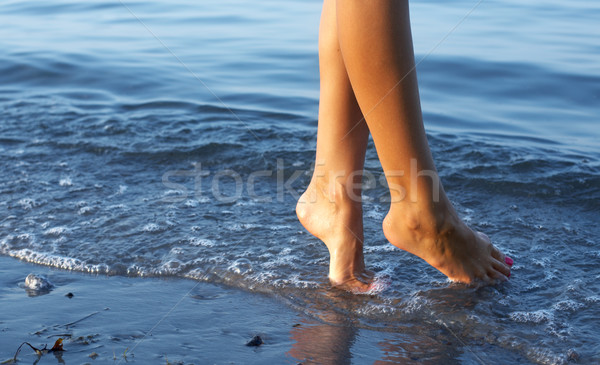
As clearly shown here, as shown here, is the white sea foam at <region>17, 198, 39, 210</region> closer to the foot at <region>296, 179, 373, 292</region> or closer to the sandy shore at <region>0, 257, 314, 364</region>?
the sandy shore at <region>0, 257, 314, 364</region>

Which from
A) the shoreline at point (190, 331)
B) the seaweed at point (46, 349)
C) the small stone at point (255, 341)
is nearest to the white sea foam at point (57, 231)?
the shoreline at point (190, 331)

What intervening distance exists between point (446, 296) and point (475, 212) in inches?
27.4

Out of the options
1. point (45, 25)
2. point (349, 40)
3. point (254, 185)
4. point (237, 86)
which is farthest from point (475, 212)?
point (45, 25)

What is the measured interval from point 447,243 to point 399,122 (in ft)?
1.39

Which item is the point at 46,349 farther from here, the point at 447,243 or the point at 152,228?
the point at 447,243

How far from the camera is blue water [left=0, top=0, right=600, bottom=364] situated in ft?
6.08

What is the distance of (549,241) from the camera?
7.22 feet

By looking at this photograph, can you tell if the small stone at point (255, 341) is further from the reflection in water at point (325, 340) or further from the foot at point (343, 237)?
the foot at point (343, 237)

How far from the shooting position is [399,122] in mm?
1585

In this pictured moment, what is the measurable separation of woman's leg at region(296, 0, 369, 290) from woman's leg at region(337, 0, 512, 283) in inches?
6.6

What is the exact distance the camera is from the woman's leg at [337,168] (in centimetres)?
186

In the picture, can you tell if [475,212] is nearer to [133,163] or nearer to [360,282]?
[360,282]

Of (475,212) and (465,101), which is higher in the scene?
(465,101)

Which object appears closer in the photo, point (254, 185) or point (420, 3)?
point (254, 185)
